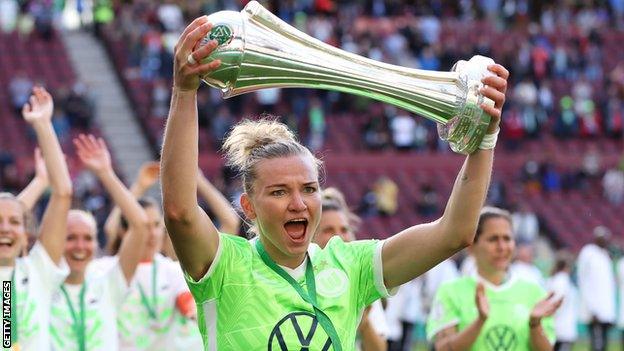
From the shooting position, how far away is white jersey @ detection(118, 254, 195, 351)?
26.2ft

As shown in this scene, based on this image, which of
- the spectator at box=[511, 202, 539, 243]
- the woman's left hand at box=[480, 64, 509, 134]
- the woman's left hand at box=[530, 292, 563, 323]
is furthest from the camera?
the spectator at box=[511, 202, 539, 243]

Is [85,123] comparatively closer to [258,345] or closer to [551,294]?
[551,294]

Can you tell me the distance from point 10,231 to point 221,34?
9.10 ft

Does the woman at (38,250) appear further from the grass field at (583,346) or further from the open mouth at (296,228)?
the grass field at (583,346)

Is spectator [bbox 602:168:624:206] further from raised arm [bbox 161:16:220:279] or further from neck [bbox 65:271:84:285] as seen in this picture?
raised arm [bbox 161:16:220:279]

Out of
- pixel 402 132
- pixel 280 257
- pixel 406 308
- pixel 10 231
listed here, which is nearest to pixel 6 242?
pixel 10 231

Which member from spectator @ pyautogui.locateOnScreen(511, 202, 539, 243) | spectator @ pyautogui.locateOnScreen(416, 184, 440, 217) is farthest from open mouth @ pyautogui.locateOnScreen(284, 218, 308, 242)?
spectator @ pyautogui.locateOnScreen(416, 184, 440, 217)

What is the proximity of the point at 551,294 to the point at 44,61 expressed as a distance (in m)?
22.2

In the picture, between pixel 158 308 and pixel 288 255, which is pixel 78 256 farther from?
Result: pixel 288 255

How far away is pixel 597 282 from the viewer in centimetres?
1791

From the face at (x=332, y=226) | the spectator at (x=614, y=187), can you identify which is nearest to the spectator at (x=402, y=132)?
the spectator at (x=614, y=187)

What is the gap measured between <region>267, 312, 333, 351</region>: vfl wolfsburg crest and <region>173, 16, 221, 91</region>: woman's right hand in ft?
2.83

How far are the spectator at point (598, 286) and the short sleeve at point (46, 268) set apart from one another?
1219 centimetres

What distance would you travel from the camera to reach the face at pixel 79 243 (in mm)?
7281
